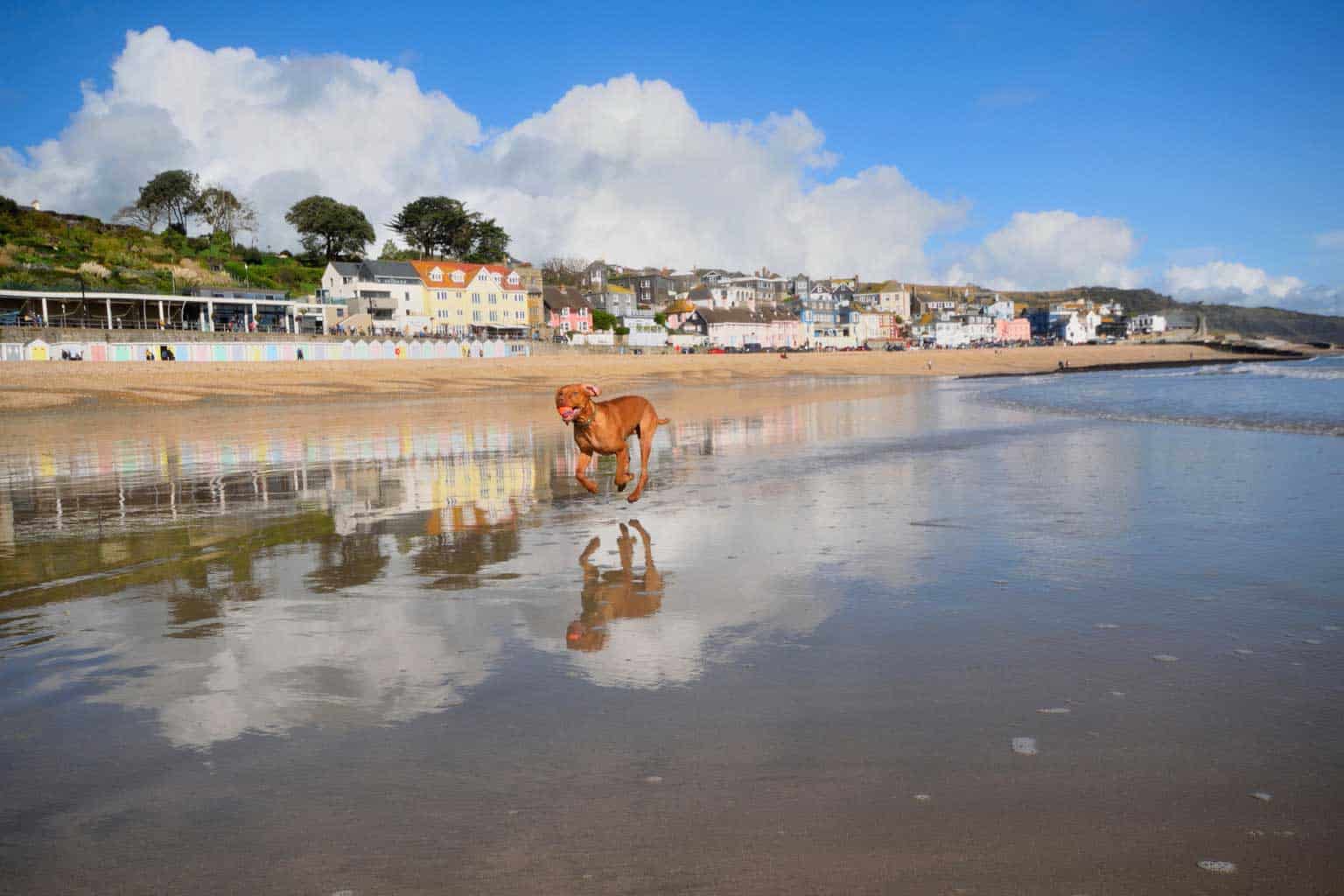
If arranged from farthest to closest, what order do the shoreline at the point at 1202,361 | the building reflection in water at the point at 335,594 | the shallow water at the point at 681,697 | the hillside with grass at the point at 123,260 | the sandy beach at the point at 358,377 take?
1. the hillside with grass at the point at 123,260
2. the shoreline at the point at 1202,361
3. the sandy beach at the point at 358,377
4. the building reflection in water at the point at 335,594
5. the shallow water at the point at 681,697

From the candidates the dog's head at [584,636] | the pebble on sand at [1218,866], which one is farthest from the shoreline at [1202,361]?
the pebble on sand at [1218,866]

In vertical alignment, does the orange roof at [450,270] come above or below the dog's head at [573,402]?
above

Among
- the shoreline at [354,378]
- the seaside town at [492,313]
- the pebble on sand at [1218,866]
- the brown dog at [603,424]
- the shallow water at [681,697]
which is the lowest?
the pebble on sand at [1218,866]

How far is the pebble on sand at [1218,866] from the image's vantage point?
254 cm

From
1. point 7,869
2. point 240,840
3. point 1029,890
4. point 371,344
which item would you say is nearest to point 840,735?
point 1029,890

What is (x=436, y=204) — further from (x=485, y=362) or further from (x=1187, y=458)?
(x=1187, y=458)

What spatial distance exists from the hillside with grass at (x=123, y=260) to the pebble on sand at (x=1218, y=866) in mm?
74011

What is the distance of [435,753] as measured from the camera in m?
3.30

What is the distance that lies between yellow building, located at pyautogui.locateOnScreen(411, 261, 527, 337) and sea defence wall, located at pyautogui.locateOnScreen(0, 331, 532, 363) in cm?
2931

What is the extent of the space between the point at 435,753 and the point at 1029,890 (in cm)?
207

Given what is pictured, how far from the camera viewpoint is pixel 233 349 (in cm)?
5291

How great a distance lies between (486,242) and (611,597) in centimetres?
12505

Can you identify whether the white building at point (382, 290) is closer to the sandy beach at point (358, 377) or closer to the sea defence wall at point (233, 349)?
the sea defence wall at point (233, 349)

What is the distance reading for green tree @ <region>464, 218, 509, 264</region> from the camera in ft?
405
